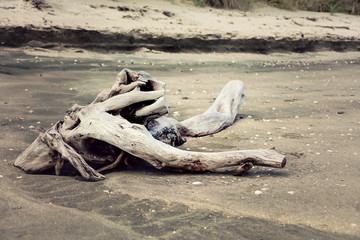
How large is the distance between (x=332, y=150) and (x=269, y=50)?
7409 millimetres

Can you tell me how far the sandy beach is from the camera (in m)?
3.31

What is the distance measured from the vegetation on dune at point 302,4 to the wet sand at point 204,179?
5.31m

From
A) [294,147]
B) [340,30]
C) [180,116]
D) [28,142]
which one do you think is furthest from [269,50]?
[28,142]

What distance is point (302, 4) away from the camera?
49.7ft

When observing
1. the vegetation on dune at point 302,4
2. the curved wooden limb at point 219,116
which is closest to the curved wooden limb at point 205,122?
the curved wooden limb at point 219,116

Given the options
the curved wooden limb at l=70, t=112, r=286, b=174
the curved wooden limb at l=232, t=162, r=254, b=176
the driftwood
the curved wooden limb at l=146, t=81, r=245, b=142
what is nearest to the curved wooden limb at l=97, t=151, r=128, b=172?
the driftwood

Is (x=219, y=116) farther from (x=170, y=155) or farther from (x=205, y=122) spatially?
(x=170, y=155)

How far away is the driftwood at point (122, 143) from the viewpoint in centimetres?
419

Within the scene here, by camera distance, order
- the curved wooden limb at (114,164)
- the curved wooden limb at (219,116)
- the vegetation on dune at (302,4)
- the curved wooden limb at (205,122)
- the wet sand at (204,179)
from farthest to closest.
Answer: the vegetation on dune at (302,4), the curved wooden limb at (219,116), the curved wooden limb at (205,122), the curved wooden limb at (114,164), the wet sand at (204,179)

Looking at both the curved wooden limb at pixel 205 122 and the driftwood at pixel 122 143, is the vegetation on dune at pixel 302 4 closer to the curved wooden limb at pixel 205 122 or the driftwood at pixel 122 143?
the curved wooden limb at pixel 205 122

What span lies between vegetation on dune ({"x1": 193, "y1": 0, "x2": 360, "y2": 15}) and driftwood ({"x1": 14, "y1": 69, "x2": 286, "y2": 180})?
9163mm

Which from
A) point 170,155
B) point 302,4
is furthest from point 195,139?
point 302,4

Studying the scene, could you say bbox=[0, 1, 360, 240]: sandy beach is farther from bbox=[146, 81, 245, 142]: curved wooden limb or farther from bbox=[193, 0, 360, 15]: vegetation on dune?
bbox=[193, 0, 360, 15]: vegetation on dune

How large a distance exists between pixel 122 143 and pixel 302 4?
40.0ft
